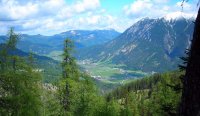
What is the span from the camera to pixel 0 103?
20109 mm

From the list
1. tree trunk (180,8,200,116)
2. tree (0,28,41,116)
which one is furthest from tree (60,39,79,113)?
tree trunk (180,8,200,116)

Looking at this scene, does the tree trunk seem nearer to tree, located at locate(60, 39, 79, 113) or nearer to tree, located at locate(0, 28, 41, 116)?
tree, located at locate(0, 28, 41, 116)

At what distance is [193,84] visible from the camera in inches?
238

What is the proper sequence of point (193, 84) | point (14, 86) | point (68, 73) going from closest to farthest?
point (193, 84), point (14, 86), point (68, 73)

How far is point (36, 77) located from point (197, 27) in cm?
5025

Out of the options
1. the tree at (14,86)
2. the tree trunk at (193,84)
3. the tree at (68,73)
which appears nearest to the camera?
the tree trunk at (193,84)

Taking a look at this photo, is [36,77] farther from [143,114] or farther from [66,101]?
[143,114]

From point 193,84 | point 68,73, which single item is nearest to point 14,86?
point 68,73

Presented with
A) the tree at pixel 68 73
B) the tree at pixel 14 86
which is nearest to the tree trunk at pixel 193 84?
the tree at pixel 14 86

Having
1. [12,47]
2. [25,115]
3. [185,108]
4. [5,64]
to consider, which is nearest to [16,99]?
[25,115]

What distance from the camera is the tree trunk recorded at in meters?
5.97

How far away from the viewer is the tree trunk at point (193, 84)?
5.97m

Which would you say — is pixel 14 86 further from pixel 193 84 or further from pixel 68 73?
pixel 193 84

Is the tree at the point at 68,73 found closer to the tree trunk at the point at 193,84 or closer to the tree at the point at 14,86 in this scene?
the tree at the point at 14,86
